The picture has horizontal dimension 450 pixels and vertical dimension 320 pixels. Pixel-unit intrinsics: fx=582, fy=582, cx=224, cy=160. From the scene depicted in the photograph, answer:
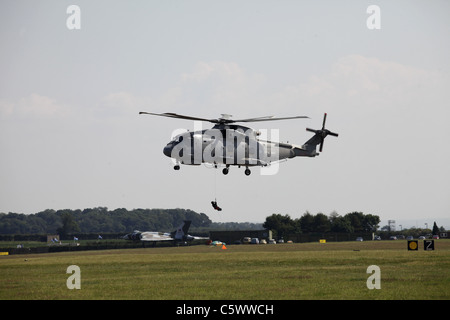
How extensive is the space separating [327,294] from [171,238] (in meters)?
103

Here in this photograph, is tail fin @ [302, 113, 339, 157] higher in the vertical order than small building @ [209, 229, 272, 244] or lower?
higher

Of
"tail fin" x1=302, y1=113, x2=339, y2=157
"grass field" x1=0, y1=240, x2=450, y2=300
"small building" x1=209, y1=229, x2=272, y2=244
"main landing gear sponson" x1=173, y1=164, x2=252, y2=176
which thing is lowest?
"small building" x1=209, y1=229, x2=272, y2=244

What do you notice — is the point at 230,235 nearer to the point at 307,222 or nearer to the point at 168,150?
the point at 307,222

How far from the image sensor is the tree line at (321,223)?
589ft

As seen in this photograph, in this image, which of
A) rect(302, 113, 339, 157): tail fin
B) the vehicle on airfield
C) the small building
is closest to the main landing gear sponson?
rect(302, 113, 339, 157): tail fin

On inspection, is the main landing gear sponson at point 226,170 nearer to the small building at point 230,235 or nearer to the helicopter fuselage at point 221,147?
the helicopter fuselage at point 221,147

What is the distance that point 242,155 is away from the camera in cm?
5319

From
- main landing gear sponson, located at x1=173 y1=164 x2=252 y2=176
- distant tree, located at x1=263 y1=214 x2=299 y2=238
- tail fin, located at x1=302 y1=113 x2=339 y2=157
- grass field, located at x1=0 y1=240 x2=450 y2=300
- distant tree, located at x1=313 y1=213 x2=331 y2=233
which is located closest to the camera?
grass field, located at x1=0 y1=240 x2=450 y2=300

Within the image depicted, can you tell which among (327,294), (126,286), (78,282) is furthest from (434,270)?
(78,282)

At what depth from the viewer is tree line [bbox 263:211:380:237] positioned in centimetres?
17950

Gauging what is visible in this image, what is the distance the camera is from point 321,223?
185 metres

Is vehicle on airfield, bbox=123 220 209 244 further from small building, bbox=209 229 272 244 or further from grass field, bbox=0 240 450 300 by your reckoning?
grass field, bbox=0 240 450 300

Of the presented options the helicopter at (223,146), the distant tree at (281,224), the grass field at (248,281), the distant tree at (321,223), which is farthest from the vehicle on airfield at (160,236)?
the helicopter at (223,146)

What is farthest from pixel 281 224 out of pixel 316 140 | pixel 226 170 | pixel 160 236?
pixel 226 170
